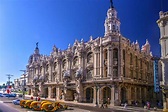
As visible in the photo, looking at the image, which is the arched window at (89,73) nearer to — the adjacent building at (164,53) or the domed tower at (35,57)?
the adjacent building at (164,53)

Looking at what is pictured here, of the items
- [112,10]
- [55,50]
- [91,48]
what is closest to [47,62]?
[55,50]

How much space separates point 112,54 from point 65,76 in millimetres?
19454

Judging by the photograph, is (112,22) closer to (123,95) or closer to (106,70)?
(106,70)

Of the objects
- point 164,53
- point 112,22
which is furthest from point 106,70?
point 164,53

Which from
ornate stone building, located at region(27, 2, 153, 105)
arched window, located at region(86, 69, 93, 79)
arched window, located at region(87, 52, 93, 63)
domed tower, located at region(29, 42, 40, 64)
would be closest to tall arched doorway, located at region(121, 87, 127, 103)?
ornate stone building, located at region(27, 2, 153, 105)

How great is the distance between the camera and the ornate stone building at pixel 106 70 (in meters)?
52.8

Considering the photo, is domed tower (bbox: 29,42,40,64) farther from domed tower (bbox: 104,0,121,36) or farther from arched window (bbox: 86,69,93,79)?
domed tower (bbox: 104,0,121,36)

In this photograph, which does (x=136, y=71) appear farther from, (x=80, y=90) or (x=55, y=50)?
(x=55, y=50)

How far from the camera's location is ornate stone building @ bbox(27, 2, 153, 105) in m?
52.8

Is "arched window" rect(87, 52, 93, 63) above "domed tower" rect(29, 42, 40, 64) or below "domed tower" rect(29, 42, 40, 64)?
below

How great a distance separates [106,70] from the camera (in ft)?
181

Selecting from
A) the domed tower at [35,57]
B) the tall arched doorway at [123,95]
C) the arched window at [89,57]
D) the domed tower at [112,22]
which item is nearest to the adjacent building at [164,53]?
the tall arched doorway at [123,95]

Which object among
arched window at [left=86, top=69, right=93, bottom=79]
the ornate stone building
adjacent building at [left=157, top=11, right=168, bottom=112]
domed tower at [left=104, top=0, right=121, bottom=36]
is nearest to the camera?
adjacent building at [left=157, top=11, right=168, bottom=112]

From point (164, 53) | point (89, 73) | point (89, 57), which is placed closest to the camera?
point (164, 53)
